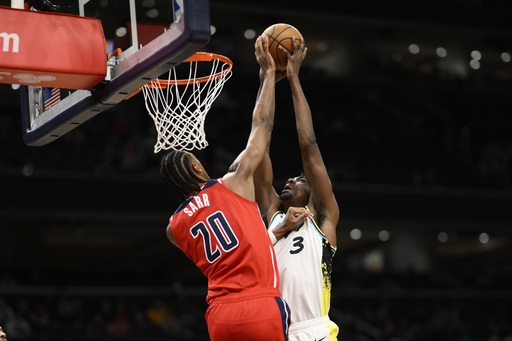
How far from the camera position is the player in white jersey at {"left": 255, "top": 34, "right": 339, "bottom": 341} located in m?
4.50

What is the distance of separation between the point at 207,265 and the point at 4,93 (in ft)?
44.6

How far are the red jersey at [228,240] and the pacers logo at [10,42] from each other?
4.06 ft

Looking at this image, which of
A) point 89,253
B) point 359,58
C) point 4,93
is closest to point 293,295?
point 4,93

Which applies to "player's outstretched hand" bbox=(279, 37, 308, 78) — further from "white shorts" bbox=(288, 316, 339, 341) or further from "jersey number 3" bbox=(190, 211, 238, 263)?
"white shorts" bbox=(288, 316, 339, 341)

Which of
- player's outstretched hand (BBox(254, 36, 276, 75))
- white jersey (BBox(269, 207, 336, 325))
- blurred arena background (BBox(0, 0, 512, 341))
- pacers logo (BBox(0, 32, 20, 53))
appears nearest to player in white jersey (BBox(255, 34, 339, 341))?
white jersey (BBox(269, 207, 336, 325))

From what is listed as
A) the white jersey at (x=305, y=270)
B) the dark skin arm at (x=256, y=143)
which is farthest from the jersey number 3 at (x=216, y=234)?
the white jersey at (x=305, y=270)

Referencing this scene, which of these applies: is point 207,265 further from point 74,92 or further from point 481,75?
point 481,75

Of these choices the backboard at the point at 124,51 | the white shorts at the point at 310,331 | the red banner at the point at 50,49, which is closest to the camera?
the backboard at the point at 124,51

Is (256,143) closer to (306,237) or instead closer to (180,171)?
(180,171)

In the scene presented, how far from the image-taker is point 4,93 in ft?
53.3

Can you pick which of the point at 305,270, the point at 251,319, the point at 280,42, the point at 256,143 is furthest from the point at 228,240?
the point at 280,42

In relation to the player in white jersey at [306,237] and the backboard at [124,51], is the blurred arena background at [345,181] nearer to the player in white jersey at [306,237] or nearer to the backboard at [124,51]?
the backboard at [124,51]

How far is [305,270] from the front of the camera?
14.9 ft

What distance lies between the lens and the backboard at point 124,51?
3.46m
